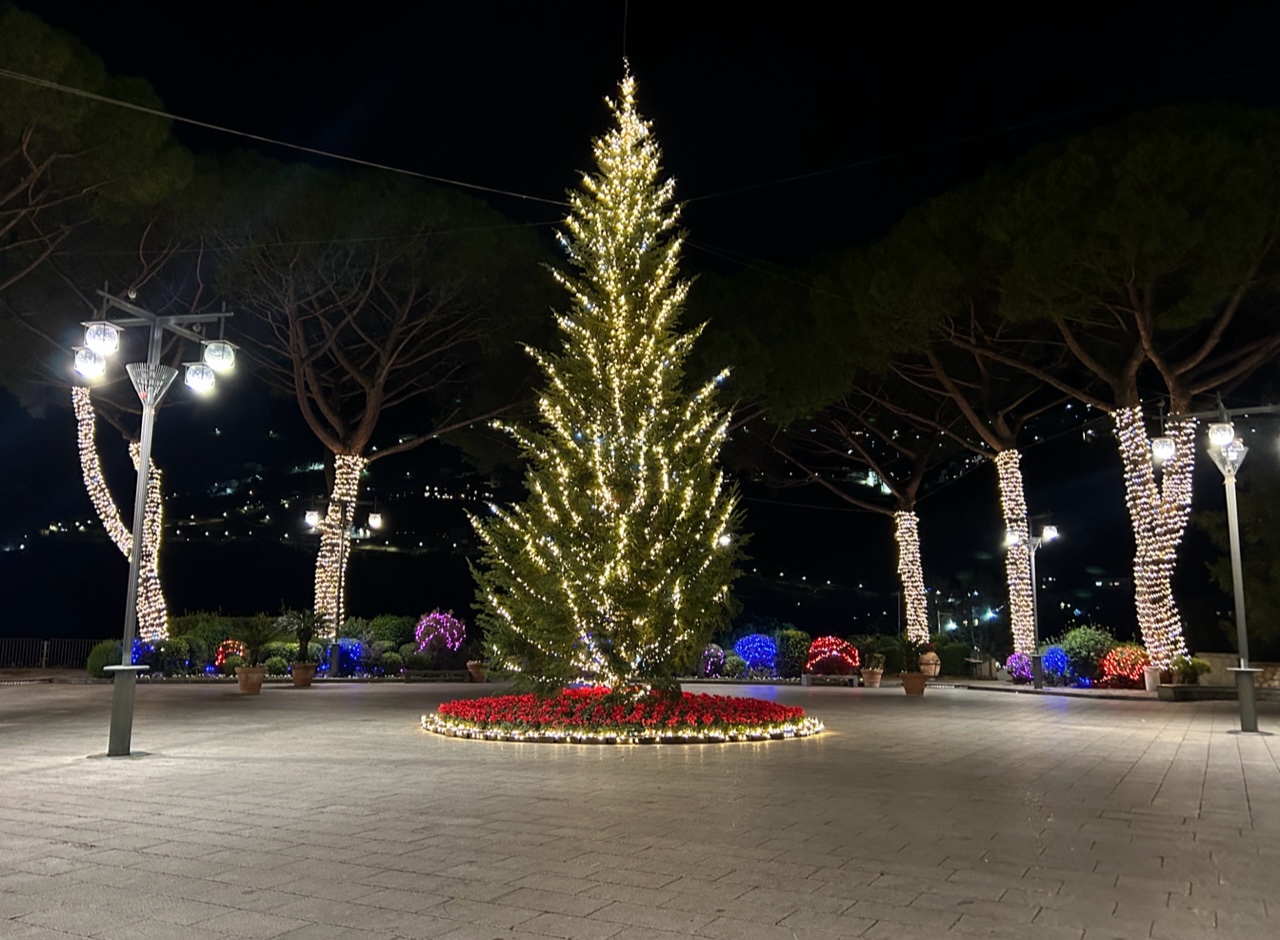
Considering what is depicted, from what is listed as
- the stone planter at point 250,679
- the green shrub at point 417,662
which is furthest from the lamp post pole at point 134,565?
the green shrub at point 417,662

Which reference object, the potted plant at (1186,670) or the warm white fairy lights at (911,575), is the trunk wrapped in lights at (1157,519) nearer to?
the potted plant at (1186,670)

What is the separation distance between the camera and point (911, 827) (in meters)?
6.57

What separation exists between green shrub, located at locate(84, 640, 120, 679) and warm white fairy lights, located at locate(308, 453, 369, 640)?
456 cm

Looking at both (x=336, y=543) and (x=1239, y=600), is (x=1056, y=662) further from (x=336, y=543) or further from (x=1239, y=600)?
(x=336, y=543)

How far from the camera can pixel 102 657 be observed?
22.7m

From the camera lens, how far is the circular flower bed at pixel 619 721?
1166 centimetres

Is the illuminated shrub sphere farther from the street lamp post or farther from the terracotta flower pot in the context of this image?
the street lamp post

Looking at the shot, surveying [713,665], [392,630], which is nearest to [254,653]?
[392,630]

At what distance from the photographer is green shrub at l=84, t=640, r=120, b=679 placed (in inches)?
879

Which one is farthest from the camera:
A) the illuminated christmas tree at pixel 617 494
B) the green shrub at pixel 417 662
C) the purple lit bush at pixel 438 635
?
the purple lit bush at pixel 438 635

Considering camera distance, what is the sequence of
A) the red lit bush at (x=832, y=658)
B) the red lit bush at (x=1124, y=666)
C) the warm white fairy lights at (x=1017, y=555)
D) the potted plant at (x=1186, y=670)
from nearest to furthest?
the potted plant at (x=1186, y=670) < the red lit bush at (x=1124, y=666) < the warm white fairy lights at (x=1017, y=555) < the red lit bush at (x=832, y=658)

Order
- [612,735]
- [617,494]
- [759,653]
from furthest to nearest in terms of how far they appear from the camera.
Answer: [759,653] < [617,494] < [612,735]

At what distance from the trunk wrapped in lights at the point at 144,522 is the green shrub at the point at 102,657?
1.01 m

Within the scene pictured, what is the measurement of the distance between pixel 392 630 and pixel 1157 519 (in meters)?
19.5
